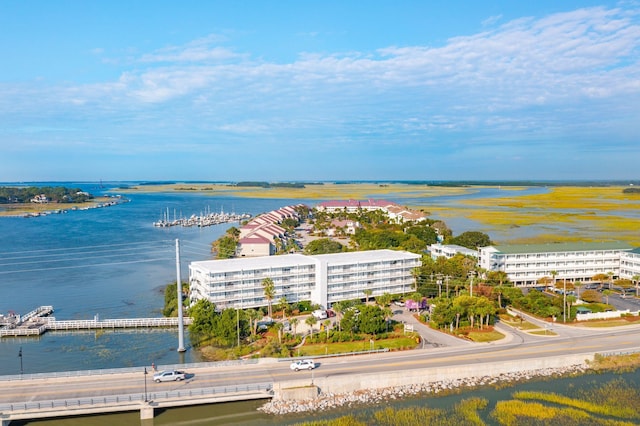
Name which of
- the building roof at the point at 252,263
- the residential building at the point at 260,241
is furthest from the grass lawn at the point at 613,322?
the residential building at the point at 260,241

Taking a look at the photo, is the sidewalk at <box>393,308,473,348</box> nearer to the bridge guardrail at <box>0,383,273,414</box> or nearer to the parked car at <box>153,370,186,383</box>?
the bridge guardrail at <box>0,383,273,414</box>

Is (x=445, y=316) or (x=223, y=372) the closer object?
(x=223, y=372)

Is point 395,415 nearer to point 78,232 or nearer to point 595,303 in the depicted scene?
point 595,303

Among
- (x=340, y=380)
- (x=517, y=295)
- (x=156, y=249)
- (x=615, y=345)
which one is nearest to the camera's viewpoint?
(x=340, y=380)

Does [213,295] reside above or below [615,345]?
above

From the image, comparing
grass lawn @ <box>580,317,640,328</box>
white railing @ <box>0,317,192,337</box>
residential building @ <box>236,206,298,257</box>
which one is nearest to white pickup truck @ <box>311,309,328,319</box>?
white railing @ <box>0,317,192,337</box>

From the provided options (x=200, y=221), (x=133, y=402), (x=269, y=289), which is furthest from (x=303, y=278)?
(x=200, y=221)

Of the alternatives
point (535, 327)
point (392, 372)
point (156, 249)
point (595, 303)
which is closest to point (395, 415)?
point (392, 372)
